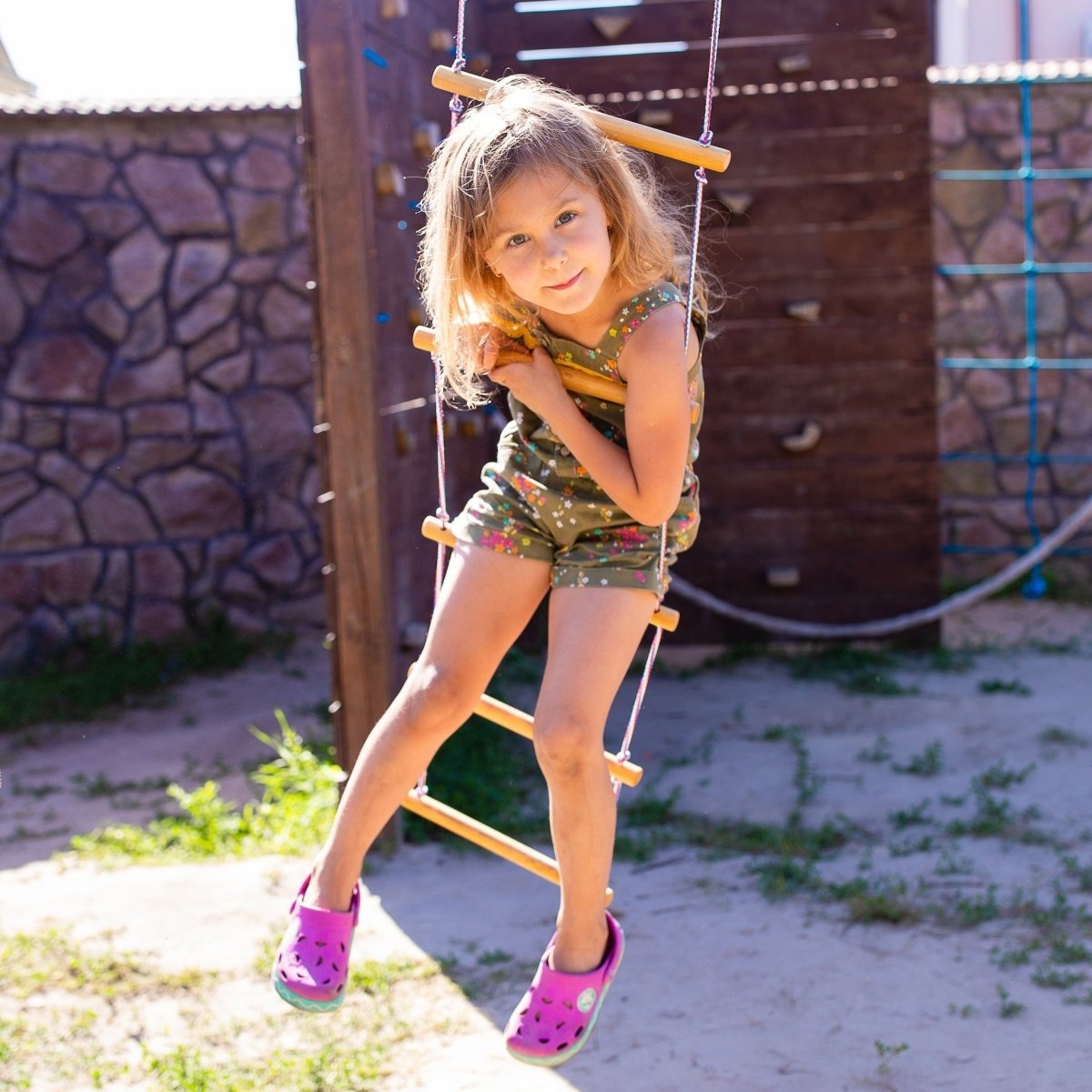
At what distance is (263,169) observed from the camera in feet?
19.2

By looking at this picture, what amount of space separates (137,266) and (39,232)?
379 mm

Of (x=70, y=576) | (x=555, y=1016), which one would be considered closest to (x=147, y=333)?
(x=70, y=576)

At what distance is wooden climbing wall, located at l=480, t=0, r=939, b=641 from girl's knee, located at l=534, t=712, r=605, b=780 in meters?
3.68

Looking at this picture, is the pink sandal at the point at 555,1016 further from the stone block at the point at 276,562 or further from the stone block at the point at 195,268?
the stone block at the point at 195,268

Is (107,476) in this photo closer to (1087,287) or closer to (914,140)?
(914,140)

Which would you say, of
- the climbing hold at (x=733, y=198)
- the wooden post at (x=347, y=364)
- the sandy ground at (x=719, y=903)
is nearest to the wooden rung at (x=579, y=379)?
the sandy ground at (x=719, y=903)

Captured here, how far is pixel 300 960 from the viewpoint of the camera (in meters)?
2.28

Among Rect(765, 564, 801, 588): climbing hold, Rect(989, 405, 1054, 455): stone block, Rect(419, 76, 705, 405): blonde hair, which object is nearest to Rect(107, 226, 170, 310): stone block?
Rect(765, 564, 801, 588): climbing hold

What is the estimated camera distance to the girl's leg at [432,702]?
2.35 m

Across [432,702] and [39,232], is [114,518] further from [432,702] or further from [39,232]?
[432,702]

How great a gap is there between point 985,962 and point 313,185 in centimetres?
253

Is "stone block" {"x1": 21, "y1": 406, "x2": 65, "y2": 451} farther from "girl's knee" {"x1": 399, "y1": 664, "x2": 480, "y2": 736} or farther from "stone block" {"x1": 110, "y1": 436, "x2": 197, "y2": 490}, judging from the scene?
"girl's knee" {"x1": 399, "y1": 664, "x2": 480, "y2": 736}

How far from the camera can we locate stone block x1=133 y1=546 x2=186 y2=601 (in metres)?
5.94

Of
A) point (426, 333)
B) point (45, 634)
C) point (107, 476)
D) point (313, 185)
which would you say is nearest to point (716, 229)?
point (313, 185)
